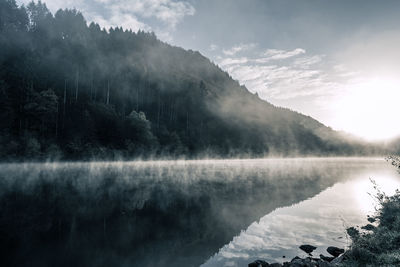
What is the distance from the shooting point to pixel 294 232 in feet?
59.0

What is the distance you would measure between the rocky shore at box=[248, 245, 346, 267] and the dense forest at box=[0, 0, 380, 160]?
65324mm

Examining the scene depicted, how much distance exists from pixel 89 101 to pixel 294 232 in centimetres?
9406

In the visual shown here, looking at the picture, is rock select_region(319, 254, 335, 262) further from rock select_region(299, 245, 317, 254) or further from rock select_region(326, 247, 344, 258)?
rock select_region(299, 245, 317, 254)

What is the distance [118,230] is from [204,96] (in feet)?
589

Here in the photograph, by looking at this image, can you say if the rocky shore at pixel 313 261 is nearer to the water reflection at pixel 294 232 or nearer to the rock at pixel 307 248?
the rock at pixel 307 248

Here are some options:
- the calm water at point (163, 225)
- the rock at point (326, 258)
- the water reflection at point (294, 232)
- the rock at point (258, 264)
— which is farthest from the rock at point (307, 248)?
the rock at point (258, 264)

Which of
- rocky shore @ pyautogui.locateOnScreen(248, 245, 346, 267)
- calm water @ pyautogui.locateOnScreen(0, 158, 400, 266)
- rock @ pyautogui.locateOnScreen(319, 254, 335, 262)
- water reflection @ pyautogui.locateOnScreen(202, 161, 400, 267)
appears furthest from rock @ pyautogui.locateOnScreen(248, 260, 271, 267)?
rock @ pyautogui.locateOnScreen(319, 254, 335, 262)

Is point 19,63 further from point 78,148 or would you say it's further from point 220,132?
point 220,132

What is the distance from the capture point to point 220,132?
541 feet

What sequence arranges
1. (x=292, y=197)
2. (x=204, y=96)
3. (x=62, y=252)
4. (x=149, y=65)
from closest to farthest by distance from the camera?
1. (x=62, y=252)
2. (x=292, y=197)
3. (x=149, y=65)
4. (x=204, y=96)

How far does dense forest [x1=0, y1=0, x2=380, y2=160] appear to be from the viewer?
244ft

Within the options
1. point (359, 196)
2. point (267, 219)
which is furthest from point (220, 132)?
point (267, 219)

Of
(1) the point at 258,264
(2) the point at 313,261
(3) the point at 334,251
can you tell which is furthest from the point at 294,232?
(1) the point at 258,264

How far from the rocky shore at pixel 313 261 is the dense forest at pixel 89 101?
214ft
